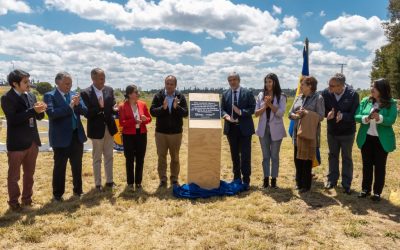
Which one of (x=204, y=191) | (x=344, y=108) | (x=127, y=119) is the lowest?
(x=204, y=191)

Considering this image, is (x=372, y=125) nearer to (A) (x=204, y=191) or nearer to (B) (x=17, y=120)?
(A) (x=204, y=191)

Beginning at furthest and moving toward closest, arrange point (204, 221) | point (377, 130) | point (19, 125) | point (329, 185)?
point (329, 185) → point (377, 130) → point (19, 125) → point (204, 221)

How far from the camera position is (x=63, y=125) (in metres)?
6.25

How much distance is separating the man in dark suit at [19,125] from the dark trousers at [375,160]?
538cm

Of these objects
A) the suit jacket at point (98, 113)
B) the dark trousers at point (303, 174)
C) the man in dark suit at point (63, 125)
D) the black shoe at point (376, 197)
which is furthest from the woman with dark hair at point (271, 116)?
the man in dark suit at point (63, 125)

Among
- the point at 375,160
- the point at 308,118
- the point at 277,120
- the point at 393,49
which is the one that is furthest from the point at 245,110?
the point at 393,49

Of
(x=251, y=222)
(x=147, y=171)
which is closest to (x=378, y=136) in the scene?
(x=251, y=222)

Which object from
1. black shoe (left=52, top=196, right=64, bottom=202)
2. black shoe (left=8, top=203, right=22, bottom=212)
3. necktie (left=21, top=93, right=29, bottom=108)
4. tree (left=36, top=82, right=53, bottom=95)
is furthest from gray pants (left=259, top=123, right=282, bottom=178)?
tree (left=36, top=82, right=53, bottom=95)

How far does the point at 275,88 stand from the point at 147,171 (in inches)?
153

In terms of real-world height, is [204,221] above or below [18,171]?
below

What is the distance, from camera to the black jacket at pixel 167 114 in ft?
23.2

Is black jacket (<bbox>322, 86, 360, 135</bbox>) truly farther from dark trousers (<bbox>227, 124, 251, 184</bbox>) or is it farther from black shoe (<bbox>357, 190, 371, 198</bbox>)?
dark trousers (<bbox>227, 124, 251, 184</bbox>)

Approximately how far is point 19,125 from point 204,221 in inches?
126

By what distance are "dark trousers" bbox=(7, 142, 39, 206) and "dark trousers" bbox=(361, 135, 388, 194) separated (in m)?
5.57
